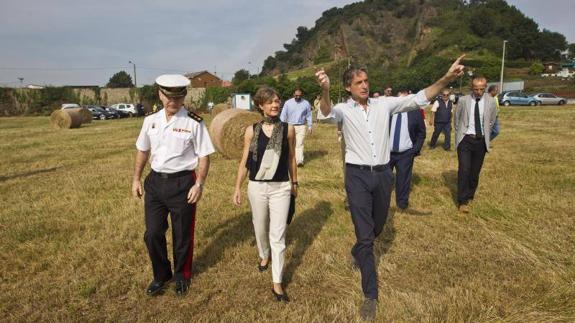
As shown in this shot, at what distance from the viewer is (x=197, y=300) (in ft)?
13.0

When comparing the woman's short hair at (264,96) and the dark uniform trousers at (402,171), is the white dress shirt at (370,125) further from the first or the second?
the dark uniform trousers at (402,171)

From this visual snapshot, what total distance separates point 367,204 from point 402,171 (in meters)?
2.95

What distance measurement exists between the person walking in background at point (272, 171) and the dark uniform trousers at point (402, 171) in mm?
2922

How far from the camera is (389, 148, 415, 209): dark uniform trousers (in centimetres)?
642

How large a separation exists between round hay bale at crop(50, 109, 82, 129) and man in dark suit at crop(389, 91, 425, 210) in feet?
82.5

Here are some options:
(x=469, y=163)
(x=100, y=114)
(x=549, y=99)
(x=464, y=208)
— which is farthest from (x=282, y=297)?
(x=549, y=99)

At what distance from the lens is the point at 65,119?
85.3ft

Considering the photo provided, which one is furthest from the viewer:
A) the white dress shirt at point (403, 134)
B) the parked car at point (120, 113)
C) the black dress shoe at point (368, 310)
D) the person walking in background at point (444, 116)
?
the parked car at point (120, 113)

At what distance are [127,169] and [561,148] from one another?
12.8 m

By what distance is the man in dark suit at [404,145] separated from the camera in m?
6.35

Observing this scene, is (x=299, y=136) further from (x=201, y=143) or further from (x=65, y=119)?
(x=65, y=119)

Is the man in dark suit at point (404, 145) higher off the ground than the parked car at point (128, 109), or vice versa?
the parked car at point (128, 109)

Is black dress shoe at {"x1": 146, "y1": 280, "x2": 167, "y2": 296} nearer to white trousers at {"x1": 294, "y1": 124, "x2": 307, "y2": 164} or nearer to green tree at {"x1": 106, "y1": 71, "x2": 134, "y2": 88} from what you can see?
white trousers at {"x1": 294, "y1": 124, "x2": 307, "y2": 164}

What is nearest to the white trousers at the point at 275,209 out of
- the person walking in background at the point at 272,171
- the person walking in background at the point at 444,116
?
the person walking in background at the point at 272,171
